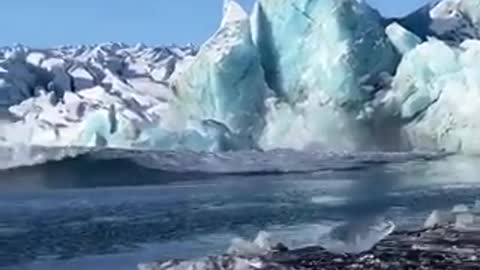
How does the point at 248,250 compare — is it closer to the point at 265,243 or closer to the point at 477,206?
the point at 265,243

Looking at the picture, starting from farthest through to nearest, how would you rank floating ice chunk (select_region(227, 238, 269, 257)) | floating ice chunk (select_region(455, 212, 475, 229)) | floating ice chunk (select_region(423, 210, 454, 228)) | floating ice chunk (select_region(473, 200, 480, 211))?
floating ice chunk (select_region(473, 200, 480, 211)), floating ice chunk (select_region(423, 210, 454, 228)), floating ice chunk (select_region(455, 212, 475, 229)), floating ice chunk (select_region(227, 238, 269, 257))

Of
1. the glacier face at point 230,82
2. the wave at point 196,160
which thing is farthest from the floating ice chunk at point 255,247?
the glacier face at point 230,82

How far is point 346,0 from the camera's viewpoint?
1542cm

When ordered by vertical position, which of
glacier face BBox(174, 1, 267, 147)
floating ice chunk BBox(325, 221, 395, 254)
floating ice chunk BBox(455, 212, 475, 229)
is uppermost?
glacier face BBox(174, 1, 267, 147)

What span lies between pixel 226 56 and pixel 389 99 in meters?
2.62

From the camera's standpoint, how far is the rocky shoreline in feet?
16.8

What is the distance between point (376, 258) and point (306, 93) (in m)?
10.6

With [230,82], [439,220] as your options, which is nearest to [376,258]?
[439,220]

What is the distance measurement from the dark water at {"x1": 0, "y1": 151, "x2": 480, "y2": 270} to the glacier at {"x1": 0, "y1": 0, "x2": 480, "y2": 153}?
1.86ft

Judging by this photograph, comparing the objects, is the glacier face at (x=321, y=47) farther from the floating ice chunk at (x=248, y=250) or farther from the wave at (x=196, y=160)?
the floating ice chunk at (x=248, y=250)

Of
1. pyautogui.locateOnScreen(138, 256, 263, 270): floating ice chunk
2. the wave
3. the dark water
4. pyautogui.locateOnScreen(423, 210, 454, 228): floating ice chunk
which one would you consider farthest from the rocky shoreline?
the wave

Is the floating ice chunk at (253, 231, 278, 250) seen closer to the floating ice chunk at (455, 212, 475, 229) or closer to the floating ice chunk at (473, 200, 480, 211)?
the floating ice chunk at (455, 212, 475, 229)

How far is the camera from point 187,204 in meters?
11.0

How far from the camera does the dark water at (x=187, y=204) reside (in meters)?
7.34
